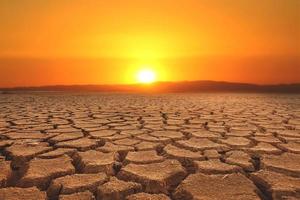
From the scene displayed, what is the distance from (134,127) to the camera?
276 centimetres

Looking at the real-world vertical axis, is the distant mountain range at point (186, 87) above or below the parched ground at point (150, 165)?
below

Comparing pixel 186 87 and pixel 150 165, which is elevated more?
pixel 150 165

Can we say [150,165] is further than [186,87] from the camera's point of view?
No

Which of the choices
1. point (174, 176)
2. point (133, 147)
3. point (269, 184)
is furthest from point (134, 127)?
point (269, 184)

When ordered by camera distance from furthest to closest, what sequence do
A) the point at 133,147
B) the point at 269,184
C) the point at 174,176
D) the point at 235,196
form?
the point at 133,147 → the point at 174,176 → the point at 269,184 → the point at 235,196

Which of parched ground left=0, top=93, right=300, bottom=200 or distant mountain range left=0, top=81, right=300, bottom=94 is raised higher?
parched ground left=0, top=93, right=300, bottom=200

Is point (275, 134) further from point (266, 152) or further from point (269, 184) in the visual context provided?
point (269, 184)

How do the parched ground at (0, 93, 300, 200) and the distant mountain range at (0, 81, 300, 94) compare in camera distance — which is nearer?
the parched ground at (0, 93, 300, 200)

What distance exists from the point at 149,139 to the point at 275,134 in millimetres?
1004

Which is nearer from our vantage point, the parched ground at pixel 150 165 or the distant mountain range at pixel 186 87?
the parched ground at pixel 150 165

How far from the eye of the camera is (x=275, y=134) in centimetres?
240

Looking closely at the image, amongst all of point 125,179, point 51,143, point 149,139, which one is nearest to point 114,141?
point 149,139

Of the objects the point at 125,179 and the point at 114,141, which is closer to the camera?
the point at 125,179

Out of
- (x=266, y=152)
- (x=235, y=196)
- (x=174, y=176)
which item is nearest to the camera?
(x=235, y=196)
